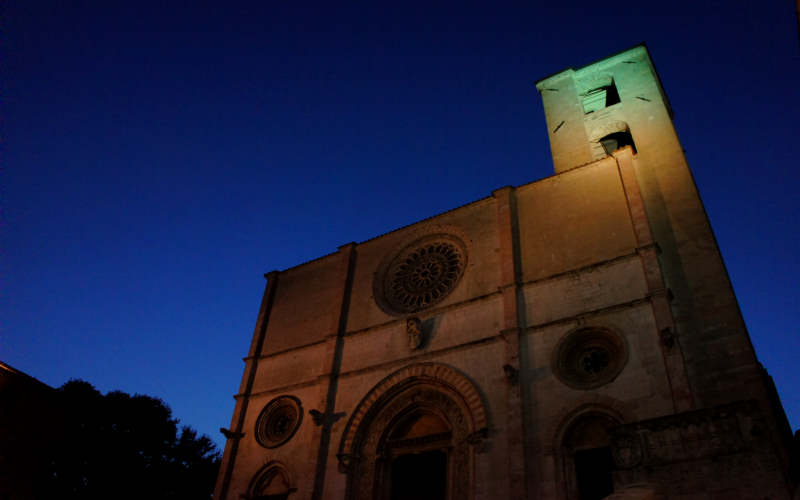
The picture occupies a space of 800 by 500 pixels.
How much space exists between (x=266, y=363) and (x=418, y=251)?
6.54 meters

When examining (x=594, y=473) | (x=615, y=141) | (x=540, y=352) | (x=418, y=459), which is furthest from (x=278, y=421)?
(x=615, y=141)

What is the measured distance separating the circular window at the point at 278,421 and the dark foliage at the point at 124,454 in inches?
334

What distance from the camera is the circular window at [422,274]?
16297mm

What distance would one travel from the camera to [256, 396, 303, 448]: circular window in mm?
16208

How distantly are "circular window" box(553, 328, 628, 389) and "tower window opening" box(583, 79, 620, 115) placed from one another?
10.2 meters

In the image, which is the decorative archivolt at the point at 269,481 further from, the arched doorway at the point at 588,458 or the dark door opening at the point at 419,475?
the arched doorway at the point at 588,458

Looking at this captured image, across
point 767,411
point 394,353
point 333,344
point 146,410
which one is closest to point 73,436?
point 146,410

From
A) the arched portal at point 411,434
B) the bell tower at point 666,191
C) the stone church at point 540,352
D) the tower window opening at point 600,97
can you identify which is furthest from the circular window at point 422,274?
the tower window opening at point 600,97

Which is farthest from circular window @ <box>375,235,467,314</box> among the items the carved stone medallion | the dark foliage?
the dark foliage

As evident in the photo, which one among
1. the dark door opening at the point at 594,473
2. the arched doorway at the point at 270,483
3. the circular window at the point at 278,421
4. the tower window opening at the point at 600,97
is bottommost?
the dark door opening at the point at 594,473

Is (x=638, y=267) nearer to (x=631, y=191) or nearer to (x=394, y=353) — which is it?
(x=631, y=191)

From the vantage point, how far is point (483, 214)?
16.9m

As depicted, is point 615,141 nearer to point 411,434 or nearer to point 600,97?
point 600,97

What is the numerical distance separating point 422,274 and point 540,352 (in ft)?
17.1
